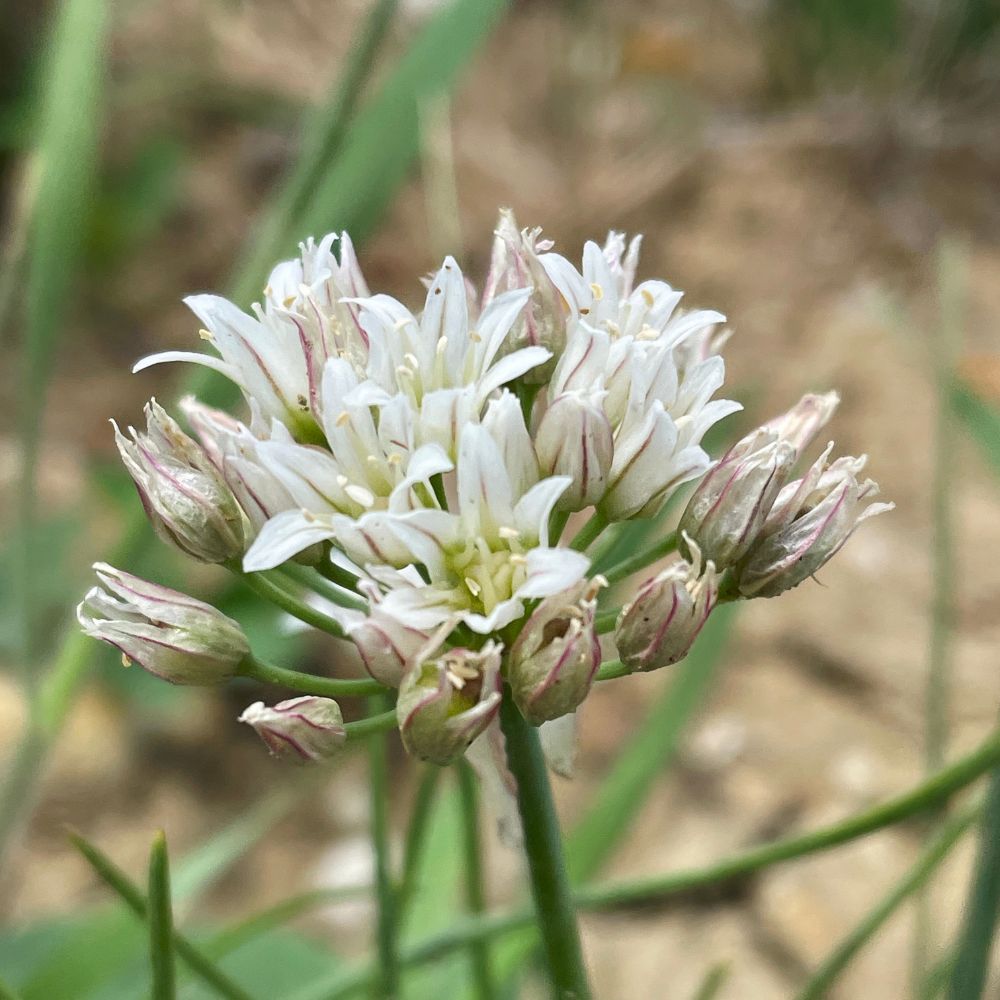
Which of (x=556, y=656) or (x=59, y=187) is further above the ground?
(x=59, y=187)

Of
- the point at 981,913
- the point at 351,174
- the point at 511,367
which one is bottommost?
the point at 981,913

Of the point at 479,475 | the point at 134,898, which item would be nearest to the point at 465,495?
the point at 479,475

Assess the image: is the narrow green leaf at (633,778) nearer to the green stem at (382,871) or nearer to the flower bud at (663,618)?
the green stem at (382,871)

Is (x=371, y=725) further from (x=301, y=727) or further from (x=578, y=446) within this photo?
(x=578, y=446)

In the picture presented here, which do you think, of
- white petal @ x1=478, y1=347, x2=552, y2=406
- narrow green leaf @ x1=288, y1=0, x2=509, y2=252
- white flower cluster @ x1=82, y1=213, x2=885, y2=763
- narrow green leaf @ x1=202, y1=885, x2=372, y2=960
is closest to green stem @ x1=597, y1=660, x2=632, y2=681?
white flower cluster @ x1=82, y1=213, x2=885, y2=763

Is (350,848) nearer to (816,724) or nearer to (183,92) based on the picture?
(816,724)

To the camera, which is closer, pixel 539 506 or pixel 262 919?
pixel 539 506

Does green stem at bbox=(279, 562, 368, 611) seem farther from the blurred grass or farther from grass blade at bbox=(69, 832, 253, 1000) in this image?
the blurred grass
